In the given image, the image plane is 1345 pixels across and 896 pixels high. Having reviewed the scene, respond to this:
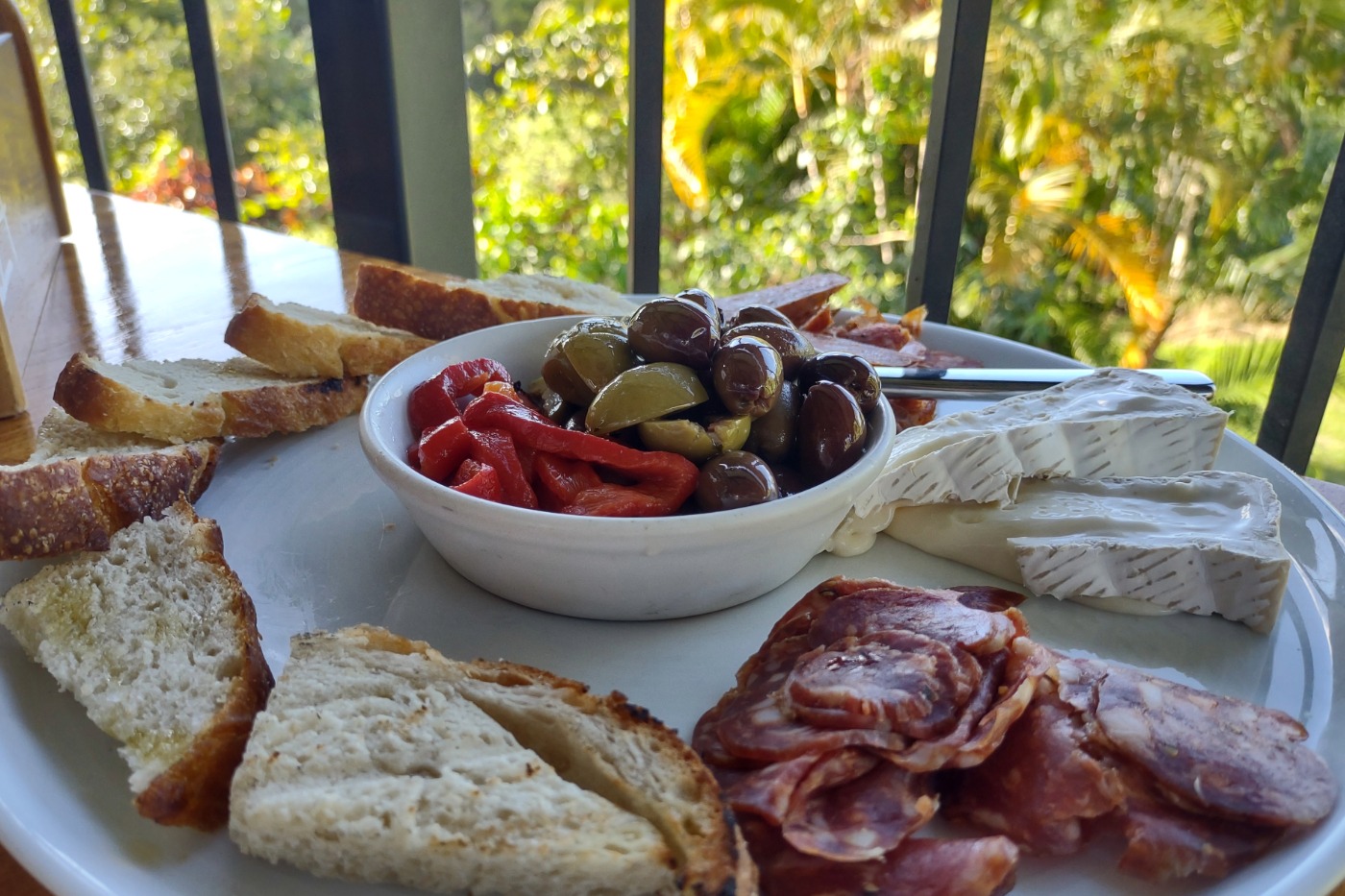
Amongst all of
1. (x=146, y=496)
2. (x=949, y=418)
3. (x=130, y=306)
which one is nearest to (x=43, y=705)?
(x=146, y=496)

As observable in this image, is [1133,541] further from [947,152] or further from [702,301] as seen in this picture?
[947,152]

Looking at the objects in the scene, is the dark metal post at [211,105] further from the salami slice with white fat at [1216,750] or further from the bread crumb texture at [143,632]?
the salami slice with white fat at [1216,750]

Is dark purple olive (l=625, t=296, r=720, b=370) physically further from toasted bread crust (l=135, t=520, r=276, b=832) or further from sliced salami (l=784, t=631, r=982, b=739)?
toasted bread crust (l=135, t=520, r=276, b=832)

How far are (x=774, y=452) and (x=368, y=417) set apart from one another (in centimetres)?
52

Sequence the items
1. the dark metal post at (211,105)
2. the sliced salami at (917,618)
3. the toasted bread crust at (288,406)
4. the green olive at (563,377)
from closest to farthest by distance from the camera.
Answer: the sliced salami at (917,618)
the green olive at (563,377)
the toasted bread crust at (288,406)
the dark metal post at (211,105)

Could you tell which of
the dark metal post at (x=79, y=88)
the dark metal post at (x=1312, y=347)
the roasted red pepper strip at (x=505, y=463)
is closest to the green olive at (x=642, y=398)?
the roasted red pepper strip at (x=505, y=463)

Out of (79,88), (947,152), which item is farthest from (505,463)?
(79,88)

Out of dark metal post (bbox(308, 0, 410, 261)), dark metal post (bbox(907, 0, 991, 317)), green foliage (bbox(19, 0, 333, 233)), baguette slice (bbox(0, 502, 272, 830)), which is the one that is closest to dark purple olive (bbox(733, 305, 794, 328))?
Result: baguette slice (bbox(0, 502, 272, 830))

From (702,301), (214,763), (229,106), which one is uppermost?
(702,301)

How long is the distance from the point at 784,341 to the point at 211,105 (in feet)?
9.97

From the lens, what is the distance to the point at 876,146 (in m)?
7.06

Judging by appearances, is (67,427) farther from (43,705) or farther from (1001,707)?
(1001,707)

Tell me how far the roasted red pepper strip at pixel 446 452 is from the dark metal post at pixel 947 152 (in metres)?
1.59

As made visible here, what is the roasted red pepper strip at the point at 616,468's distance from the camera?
1.15m
